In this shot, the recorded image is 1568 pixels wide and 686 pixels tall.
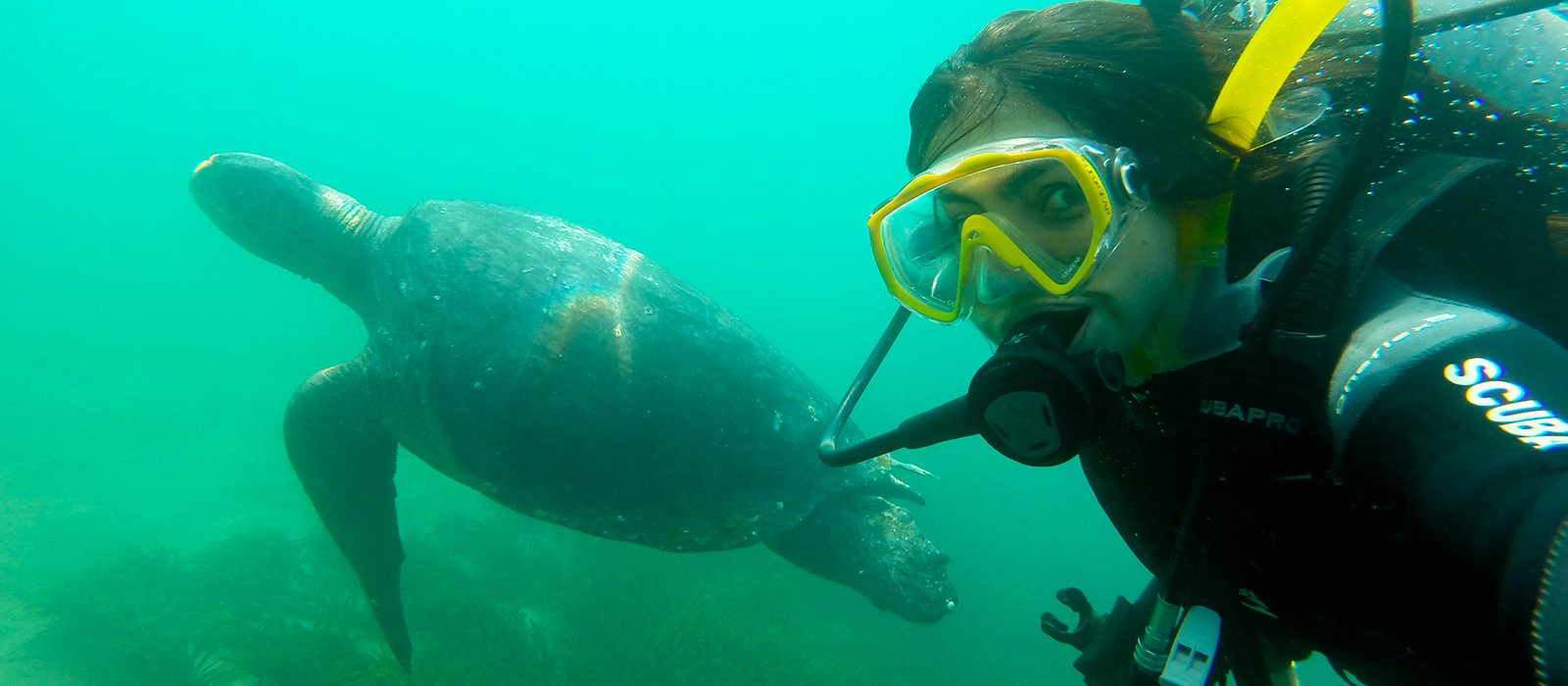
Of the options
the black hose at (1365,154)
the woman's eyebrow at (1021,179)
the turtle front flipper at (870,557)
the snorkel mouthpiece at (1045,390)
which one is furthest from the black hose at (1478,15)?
the turtle front flipper at (870,557)

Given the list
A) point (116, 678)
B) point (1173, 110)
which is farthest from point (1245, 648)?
point (116, 678)

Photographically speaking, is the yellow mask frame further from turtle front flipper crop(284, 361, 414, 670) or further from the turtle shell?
turtle front flipper crop(284, 361, 414, 670)

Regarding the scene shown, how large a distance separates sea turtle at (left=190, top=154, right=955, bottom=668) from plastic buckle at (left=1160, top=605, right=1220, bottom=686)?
11.3 ft

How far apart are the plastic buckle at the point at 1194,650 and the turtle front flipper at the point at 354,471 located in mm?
5314

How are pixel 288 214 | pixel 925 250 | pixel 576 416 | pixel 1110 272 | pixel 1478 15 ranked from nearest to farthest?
pixel 1478 15, pixel 1110 272, pixel 925 250, pixel 576 416, pixel 288 214

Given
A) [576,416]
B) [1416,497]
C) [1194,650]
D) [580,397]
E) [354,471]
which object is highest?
[1416,497]

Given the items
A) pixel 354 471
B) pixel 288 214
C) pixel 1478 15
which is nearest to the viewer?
pixel 1478 15

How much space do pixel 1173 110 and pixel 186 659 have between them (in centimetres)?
1001

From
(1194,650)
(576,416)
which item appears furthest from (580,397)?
(1194,650)

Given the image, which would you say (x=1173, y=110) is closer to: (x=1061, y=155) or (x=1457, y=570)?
(x=1061, y=155)

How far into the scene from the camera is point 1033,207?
1.30m

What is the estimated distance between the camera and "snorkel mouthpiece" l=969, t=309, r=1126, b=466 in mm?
1190

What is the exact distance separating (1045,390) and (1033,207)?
40cm

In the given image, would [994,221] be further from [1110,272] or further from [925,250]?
[925,250]
